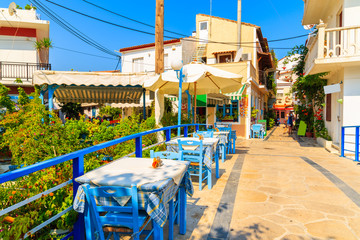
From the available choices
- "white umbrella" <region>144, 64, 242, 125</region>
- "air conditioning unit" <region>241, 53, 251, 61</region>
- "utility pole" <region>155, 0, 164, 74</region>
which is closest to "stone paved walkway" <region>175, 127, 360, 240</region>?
"white umbrella" <region>144, 64, 242, 125</region>

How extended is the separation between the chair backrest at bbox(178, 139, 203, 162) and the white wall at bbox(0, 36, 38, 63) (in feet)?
59.0

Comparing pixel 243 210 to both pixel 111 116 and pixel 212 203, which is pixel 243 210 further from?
pixel 111 116

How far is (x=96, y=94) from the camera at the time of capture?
1284cm

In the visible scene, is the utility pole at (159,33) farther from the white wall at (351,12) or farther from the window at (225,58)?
the window at (225,58)

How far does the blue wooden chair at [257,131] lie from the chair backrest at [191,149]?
433 inches

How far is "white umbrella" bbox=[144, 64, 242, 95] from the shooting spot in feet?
21.1

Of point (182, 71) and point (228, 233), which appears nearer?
point (228, 233)

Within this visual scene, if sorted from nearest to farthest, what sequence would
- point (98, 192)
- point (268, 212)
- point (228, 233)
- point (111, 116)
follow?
1. point (98, 192)
2. point (228, 233)
3. point (268, 212)
4. point (111, 116)

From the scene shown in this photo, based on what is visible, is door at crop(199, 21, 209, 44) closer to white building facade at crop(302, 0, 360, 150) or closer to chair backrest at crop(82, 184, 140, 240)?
white building facade at crop(302, 0, 360, 150)

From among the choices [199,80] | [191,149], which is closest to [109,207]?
[191,149]

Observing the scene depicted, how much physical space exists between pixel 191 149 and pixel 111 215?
2.99 meters

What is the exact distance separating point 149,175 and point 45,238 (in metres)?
1.24

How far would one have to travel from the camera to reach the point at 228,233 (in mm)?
3051

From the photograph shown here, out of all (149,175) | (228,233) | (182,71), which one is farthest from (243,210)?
(182,71)
